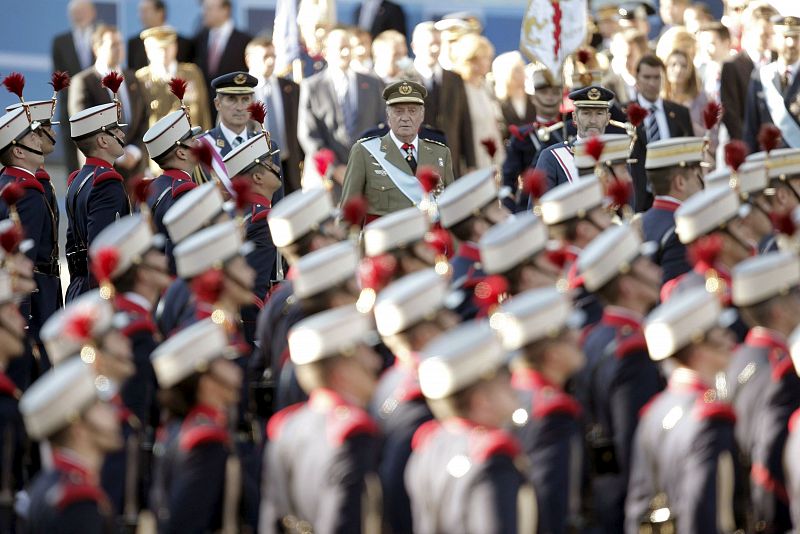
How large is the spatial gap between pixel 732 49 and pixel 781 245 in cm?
882

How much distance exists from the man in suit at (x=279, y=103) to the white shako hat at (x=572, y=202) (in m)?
6.05

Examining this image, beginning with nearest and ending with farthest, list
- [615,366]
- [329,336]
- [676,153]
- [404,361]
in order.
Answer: [329,336] → [404,361] → [615,366] → [676,153]

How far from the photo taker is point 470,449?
21.9 feet

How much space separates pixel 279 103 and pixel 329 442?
30.1ft

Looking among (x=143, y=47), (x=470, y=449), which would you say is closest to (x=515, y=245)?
(x=470, y=449)

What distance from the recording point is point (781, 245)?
9750 mm

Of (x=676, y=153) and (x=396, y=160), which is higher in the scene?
(x=676, y=153)

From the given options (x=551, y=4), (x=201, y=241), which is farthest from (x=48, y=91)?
(x=201, y=241)

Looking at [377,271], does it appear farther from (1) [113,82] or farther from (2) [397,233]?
(1) [113,82]

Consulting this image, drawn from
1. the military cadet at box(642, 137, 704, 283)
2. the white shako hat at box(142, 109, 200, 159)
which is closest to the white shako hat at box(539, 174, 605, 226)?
the military cadet at box(642, 137, 704, 283)

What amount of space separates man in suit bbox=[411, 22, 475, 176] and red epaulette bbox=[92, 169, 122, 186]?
410 centimetres

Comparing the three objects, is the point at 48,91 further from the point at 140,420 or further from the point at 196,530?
the point at 196,530

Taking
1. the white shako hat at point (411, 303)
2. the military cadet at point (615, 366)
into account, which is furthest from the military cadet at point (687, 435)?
the white shako hat at point (411, 303)

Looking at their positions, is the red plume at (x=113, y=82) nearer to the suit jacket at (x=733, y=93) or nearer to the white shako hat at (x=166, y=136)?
the white shako hat at (x=166, y=136)
